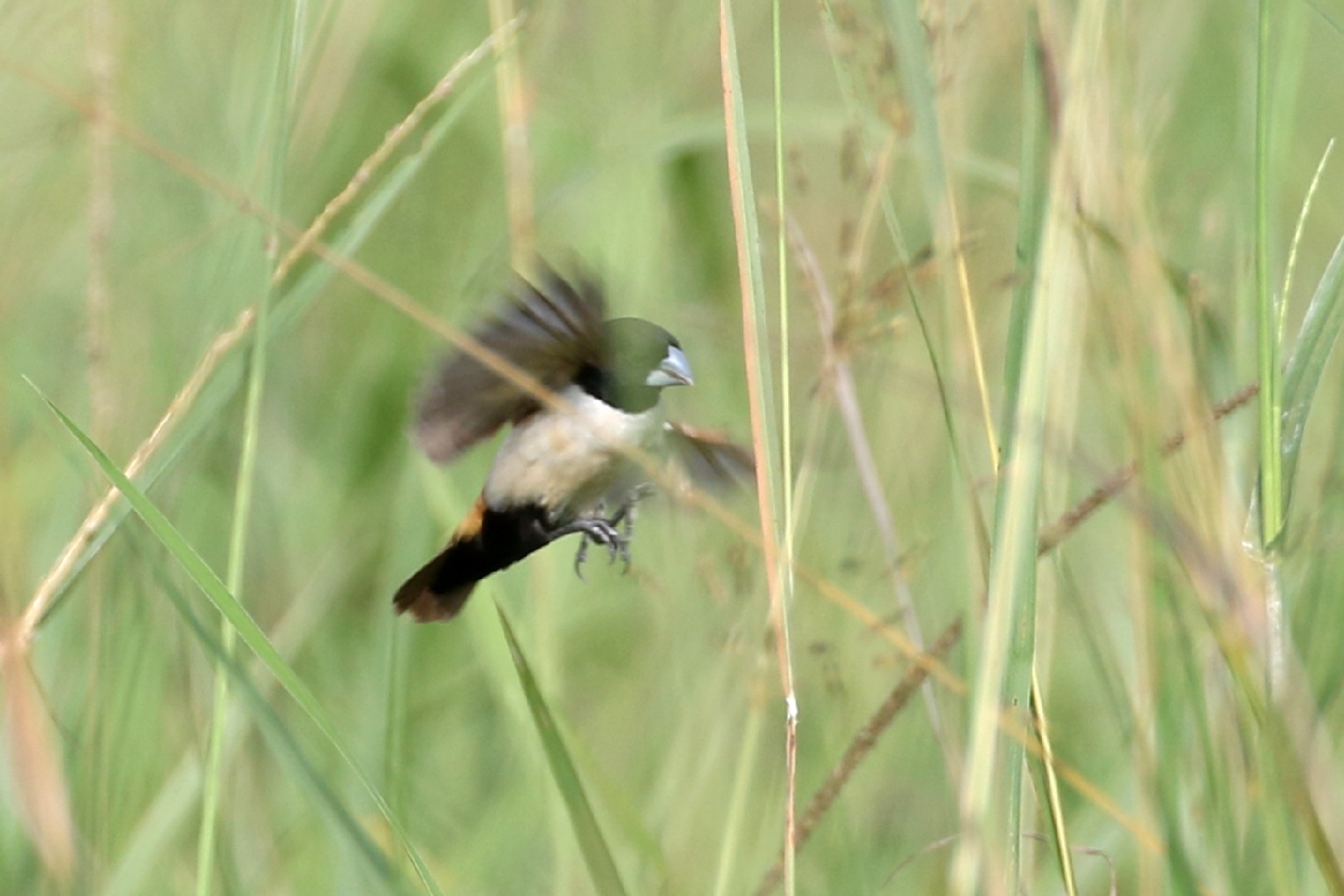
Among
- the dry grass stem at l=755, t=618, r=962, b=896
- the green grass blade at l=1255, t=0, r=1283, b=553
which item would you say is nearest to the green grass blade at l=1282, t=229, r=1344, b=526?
the green grass blade at l=1255, t=0, r=1283, b=553

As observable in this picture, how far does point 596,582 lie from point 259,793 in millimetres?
563

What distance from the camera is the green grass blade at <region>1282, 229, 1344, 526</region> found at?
87 cm

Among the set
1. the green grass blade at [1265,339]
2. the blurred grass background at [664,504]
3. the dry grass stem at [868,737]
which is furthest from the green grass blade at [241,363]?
the green grass blade at [1265,339]

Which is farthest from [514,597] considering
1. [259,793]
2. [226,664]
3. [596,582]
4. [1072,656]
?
[226,664]

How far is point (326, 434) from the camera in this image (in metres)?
2.13

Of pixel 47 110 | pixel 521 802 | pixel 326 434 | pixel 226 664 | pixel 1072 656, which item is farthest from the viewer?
pixel 47 110

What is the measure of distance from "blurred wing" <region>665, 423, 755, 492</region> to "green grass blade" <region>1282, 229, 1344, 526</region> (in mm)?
513

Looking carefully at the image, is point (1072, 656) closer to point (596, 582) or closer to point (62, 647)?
point (596, 582)

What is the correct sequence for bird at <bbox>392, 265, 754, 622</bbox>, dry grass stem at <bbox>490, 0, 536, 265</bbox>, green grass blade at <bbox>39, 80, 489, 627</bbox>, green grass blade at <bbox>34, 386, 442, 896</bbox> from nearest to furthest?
green grass blade at <bbox>34, 386, 442, 896</bbox> < green grass blade at <bbox>39, 80, 489, 627</bbox> < bird at <bbox>392, 265, 754, 622</bbox> < dry grass stem at <bbox>490, 0, 536, 265</bbox>

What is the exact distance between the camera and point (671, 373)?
1369 millimetres

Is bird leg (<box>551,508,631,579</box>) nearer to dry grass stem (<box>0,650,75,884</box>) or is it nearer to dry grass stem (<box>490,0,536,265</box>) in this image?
dry grass stem (<box>490,0,536,265</box>)

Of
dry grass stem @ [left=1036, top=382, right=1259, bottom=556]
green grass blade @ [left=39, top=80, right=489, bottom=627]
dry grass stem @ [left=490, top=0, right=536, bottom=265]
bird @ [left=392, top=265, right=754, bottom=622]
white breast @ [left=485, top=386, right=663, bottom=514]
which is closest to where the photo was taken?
dry grass stem @ [left=1036, top=382, right=1259, bottom=556]

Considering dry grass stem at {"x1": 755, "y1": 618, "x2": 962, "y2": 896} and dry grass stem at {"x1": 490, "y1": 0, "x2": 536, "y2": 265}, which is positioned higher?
dry grass stem at {"x1": 490, "y1": 0, "x2": 536, "y2": 265}

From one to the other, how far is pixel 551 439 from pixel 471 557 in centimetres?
16
